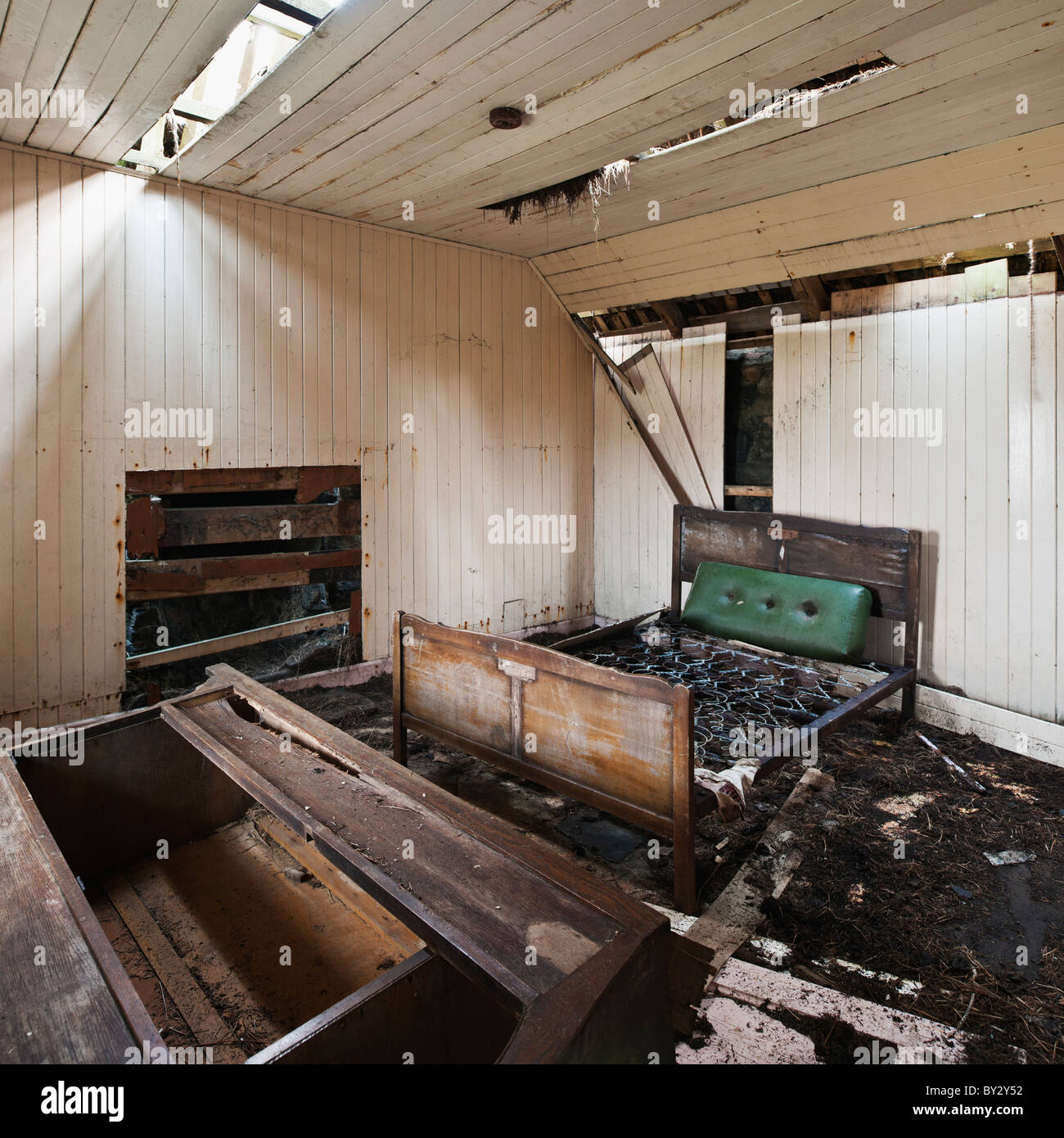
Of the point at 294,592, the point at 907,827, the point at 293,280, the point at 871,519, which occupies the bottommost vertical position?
the point at 907,827

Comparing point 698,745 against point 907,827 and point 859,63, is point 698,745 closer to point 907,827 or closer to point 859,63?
point 907,827

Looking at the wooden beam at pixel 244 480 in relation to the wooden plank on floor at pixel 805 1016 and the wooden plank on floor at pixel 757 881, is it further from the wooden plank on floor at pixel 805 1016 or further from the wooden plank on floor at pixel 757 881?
the wooden plank on floor at pixel 805 1016

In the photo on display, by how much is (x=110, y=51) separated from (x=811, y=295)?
11.8ft

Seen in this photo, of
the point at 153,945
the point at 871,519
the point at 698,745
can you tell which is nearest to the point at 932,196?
the point at 871,519

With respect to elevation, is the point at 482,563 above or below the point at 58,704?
above

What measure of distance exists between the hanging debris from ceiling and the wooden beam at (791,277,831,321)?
124cm

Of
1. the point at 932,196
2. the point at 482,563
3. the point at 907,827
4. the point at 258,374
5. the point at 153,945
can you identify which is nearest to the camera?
the point at 153,945

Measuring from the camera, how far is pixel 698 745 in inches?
118

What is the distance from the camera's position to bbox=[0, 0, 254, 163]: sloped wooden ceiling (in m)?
2.23

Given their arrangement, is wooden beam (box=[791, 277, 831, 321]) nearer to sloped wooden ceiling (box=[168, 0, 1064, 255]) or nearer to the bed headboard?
sloped wooden ceiling (box=[168, 0, 1064, 255])

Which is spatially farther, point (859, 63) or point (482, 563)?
point (482, 563)

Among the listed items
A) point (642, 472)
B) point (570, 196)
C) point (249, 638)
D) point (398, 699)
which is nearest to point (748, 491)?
point (642, 472)

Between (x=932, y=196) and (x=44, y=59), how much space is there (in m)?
3.66
